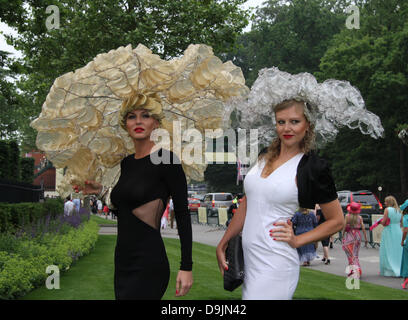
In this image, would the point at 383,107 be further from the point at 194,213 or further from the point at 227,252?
the point at 227,252

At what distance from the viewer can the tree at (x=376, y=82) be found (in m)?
32.5

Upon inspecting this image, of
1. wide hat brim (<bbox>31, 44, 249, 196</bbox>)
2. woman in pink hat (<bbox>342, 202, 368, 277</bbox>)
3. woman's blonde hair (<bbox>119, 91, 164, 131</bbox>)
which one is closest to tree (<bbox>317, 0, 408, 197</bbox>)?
woman in pink hat (<bbox>342, 202, 368, 277</bbox>)

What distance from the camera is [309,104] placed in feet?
11.1

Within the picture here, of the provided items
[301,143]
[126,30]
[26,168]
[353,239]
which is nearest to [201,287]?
[353,239]

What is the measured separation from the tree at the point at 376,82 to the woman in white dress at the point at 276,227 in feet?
100

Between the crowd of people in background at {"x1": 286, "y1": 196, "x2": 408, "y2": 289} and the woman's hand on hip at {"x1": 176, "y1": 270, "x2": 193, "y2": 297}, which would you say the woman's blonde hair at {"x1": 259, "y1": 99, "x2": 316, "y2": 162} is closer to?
the woman's hand on hip at {"x1": 176, "y1": 270, "x2": 193, "y2": 297}

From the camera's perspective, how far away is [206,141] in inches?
163

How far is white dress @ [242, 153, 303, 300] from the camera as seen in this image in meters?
3.06

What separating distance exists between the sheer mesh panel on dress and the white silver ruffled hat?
93 centimetres

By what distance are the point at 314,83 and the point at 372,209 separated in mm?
26261

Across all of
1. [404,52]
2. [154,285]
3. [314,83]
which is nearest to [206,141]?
[314,83]

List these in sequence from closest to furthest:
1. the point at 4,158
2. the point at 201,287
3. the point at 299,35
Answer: the point at 201,287, the point at 4,158, the point at 299,35

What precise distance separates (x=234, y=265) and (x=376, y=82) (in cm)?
3077

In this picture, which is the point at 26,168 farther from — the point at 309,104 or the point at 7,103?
the point at 309,104
